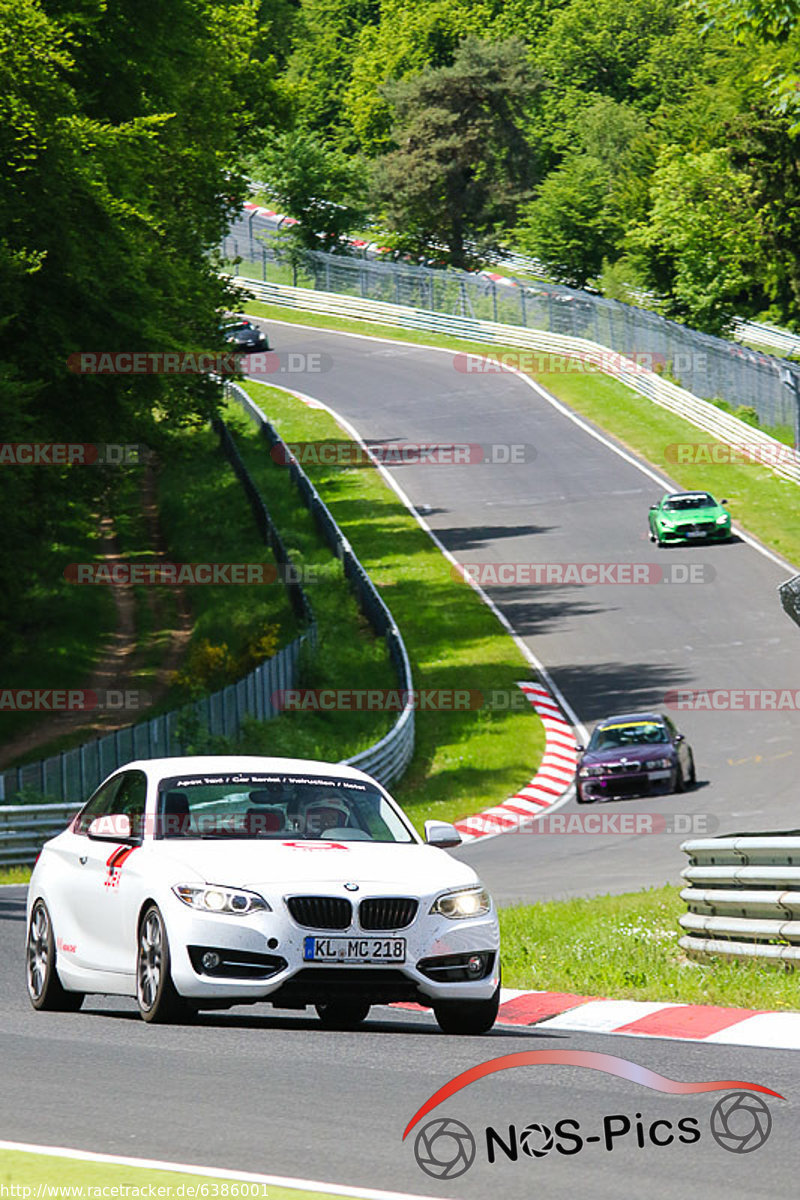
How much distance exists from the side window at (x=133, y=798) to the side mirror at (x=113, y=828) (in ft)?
0.20

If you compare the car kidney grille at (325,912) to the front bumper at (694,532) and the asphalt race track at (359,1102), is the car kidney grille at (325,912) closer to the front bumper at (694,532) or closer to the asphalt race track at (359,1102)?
the asphalt race track at (359,1102)

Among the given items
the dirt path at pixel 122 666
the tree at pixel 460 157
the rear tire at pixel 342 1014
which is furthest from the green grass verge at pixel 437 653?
the tree at pixel 460 157

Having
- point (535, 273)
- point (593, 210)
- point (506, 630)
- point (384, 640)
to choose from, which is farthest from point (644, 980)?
point (535, 273)

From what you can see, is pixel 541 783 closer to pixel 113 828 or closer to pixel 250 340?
pixel 113 828

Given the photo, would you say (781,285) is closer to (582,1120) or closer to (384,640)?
(384,640)

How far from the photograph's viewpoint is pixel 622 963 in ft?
41.8

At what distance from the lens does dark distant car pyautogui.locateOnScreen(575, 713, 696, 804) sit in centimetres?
2875

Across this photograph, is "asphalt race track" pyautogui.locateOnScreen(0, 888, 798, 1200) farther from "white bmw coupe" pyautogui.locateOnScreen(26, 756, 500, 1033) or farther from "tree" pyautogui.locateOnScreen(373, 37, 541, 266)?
"tree" pyautogui.locateOnScreen(373, 37, 541, 266)

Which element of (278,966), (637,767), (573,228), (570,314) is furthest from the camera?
(573,228)

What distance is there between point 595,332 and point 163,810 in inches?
2619

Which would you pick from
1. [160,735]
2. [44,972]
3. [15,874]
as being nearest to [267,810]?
[44,972]

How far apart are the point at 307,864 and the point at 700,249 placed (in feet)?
252

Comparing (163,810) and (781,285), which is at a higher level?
(781,285)

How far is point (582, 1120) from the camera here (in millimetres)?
7414
